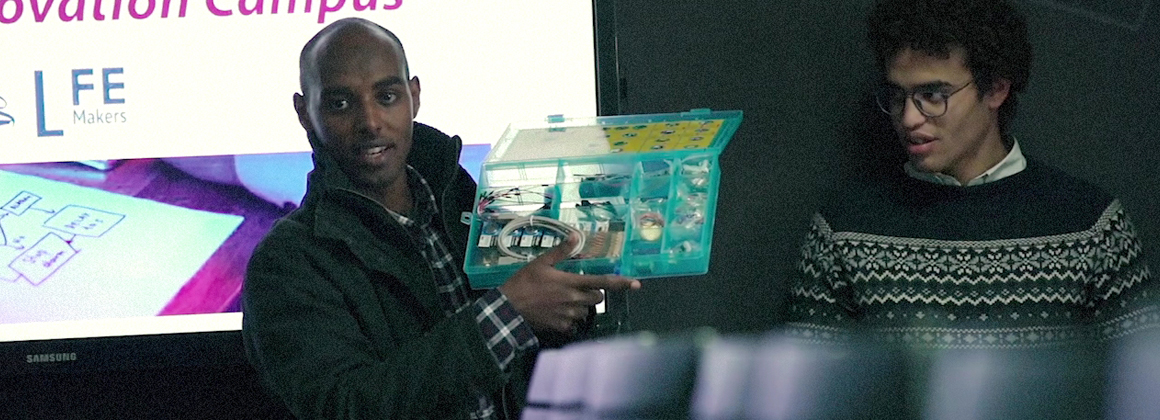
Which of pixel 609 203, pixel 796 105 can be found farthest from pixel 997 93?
pixel 609 203

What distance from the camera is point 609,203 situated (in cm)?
156

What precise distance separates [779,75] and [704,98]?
127 mm

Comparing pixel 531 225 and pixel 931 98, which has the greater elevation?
pixel 931 98

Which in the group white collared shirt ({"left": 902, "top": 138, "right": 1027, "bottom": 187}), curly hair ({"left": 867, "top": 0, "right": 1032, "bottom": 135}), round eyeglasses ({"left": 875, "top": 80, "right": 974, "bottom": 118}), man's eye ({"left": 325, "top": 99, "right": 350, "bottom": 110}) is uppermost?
curly hair ({"left": 867, "top": 0, "right": 1032, "bottom": 135})

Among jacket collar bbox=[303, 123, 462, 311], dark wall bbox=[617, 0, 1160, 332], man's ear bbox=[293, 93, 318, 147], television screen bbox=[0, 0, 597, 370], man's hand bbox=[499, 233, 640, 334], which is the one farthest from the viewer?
dark wall bbox=[617, 0, 1160, 332]

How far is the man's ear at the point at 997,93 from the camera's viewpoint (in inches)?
75.2

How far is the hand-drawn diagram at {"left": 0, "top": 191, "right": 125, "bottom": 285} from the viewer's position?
2049 millimetres

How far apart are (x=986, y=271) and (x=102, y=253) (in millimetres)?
1298

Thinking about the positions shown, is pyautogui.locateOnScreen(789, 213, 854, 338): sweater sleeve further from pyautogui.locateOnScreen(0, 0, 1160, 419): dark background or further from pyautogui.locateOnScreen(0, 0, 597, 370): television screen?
pyautogui.locateOnScreen(0, 0, 597, 370): television screen

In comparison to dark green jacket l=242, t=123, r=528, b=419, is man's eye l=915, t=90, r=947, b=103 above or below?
above

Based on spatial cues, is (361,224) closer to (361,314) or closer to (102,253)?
(361,314)

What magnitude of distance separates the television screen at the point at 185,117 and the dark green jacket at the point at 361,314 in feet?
1.00

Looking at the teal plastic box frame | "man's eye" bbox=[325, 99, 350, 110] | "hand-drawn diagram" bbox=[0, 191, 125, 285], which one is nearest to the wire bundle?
the teal plastic box frame

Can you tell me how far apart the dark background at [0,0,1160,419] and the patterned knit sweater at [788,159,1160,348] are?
0.25 metres
